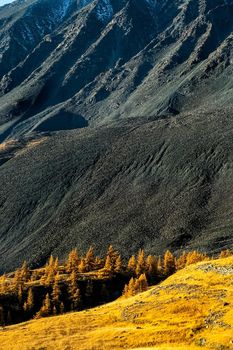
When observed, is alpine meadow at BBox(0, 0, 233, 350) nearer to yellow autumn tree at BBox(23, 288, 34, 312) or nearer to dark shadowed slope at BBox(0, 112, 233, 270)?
yellow autumn tree at BBox(23, 288, 34, 312)

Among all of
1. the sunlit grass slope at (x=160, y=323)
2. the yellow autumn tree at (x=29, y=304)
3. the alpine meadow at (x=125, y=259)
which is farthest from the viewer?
the yellow autumn tree at (x=29, y=304)

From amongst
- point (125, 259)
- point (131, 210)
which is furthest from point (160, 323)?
point (131, 210)

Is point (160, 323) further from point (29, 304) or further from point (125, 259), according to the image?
point (125, 259)

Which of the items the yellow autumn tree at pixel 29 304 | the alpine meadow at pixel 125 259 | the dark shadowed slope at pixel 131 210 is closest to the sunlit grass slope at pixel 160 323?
the alpine meadow at pixel 125 259

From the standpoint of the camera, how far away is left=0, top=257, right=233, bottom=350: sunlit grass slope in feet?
174

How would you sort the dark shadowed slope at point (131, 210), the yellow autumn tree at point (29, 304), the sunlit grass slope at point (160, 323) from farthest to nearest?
the dark shadowed slope at point (131, 210) → the yellow autumn tree at point (29, 304) → the sunlit grass slope at point (160, 323)

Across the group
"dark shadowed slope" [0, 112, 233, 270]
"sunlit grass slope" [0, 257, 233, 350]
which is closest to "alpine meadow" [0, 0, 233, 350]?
"sunlit grass slope" [0, 257, 233, 350]

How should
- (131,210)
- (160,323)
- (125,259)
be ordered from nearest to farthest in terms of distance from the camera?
1. (160,323)
2. (125,259)
3. (131,210)

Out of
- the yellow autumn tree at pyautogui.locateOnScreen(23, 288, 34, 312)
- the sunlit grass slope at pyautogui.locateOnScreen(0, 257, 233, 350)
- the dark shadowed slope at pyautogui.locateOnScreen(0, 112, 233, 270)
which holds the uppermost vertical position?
the sunlit grass slope at pyautogui.locateOnScreen(0, 257, 233, 350)

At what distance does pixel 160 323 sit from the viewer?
60.4 metres

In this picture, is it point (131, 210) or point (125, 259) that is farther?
point (131, 210)

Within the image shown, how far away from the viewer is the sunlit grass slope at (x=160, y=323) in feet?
174

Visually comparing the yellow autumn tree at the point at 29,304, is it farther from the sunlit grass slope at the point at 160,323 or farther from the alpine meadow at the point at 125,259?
the sunlit grass slope at the point at 160,323

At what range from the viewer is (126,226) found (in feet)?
527
